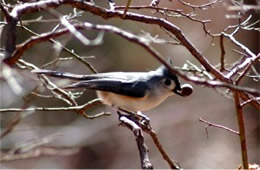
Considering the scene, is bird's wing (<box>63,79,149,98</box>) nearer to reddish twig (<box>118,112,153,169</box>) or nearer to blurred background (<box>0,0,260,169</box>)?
reddish twig (<box>118,112,153,169</box>)

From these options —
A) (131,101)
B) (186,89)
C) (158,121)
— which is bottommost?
(158,121)

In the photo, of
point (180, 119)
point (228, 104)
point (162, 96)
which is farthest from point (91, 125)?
point (162, 96)

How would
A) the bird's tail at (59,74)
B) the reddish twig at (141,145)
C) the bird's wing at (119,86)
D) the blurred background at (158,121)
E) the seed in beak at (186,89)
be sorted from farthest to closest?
the blurred background at (158,121), the bird's wing at (119,86), the seed in beak at (186,89), the bird's tail at (59,74), the reddish twig at (141,145)

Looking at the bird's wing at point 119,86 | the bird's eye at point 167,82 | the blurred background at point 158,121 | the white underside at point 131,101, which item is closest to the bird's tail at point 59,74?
the bird's wing at point 119,86

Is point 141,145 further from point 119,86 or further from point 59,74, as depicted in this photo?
point 119,86

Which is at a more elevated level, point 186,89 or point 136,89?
point 186,89

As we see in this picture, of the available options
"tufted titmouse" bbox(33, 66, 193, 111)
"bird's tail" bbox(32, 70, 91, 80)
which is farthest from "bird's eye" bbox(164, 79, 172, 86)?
"bird's tail" bbox(32, 70, 91, 80)

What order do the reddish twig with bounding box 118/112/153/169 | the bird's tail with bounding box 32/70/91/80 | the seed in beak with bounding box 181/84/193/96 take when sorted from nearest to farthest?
1. the reddish twig with bounding box 118/112/153/169
2. the bird's tail with bounding box 32/70/91/80
3. the seed in beak with bounding box 181/84/193/96

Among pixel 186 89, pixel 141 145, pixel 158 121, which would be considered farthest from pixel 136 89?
pixel 158 121

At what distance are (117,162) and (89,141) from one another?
40 cm

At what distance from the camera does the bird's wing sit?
1.94 m

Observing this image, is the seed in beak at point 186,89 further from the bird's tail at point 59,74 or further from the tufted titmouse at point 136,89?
the bird's tail at point 59,74

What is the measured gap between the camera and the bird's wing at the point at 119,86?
1.94m

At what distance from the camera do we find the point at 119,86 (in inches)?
79.6
